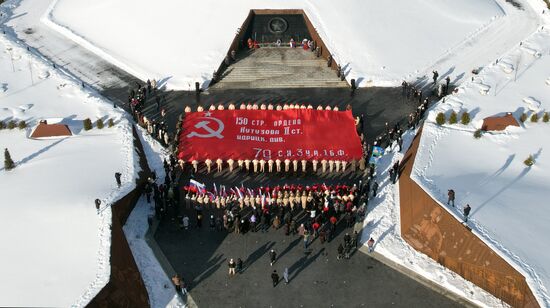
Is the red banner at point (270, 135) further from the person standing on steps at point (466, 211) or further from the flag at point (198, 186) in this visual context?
the person standing on steps at point (466, 211)

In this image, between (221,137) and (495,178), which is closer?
(495,178)

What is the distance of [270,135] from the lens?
37781 millimetres

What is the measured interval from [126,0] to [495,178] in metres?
30.7

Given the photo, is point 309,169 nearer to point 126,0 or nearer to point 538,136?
point 538,136

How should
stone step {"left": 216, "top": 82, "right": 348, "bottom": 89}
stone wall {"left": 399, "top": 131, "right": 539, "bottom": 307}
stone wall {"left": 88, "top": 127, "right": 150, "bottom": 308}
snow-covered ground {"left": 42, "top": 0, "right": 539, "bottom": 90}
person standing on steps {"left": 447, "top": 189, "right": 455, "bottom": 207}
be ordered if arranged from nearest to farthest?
stone wall {"left": 88, "top": 127, "right": 150, "bottom": 308} < stone wall {"left": 399, "top": 131, "right": 539, "bottom": 307} < person standing on steps {"left": 447, "top": 189, "right": 455, "bottom": 207} < stone step {"left": 216, "top": 82, "right": 348, "bottom": 89} < snow-covered ground {"left": 42, "top": 0, "right": 539, "bottom": 90}

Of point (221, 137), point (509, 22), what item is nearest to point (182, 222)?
point (221, 137)

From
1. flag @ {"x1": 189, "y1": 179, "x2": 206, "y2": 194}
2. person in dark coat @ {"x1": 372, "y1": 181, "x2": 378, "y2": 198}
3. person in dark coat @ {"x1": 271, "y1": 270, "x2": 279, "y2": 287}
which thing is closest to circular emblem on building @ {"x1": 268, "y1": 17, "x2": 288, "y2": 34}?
person in dark coat @ {"x1": 372, "y1": 181, "x2": 378, "y2": 198}

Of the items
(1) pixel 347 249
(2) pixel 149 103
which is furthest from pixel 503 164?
(2) pixel 149 103

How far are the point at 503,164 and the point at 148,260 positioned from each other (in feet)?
58.2

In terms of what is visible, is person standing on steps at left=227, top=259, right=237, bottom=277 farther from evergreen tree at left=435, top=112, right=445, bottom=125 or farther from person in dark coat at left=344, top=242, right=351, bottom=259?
evergreen tree at left=435, top=112, right=445, bottom=125

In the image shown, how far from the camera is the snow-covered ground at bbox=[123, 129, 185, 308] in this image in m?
28.7

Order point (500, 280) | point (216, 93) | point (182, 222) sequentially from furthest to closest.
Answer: point (216, 93) → point (182, 222) → point (500, 280)

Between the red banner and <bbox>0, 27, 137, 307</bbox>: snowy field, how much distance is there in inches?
142

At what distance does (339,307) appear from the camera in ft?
92.8
